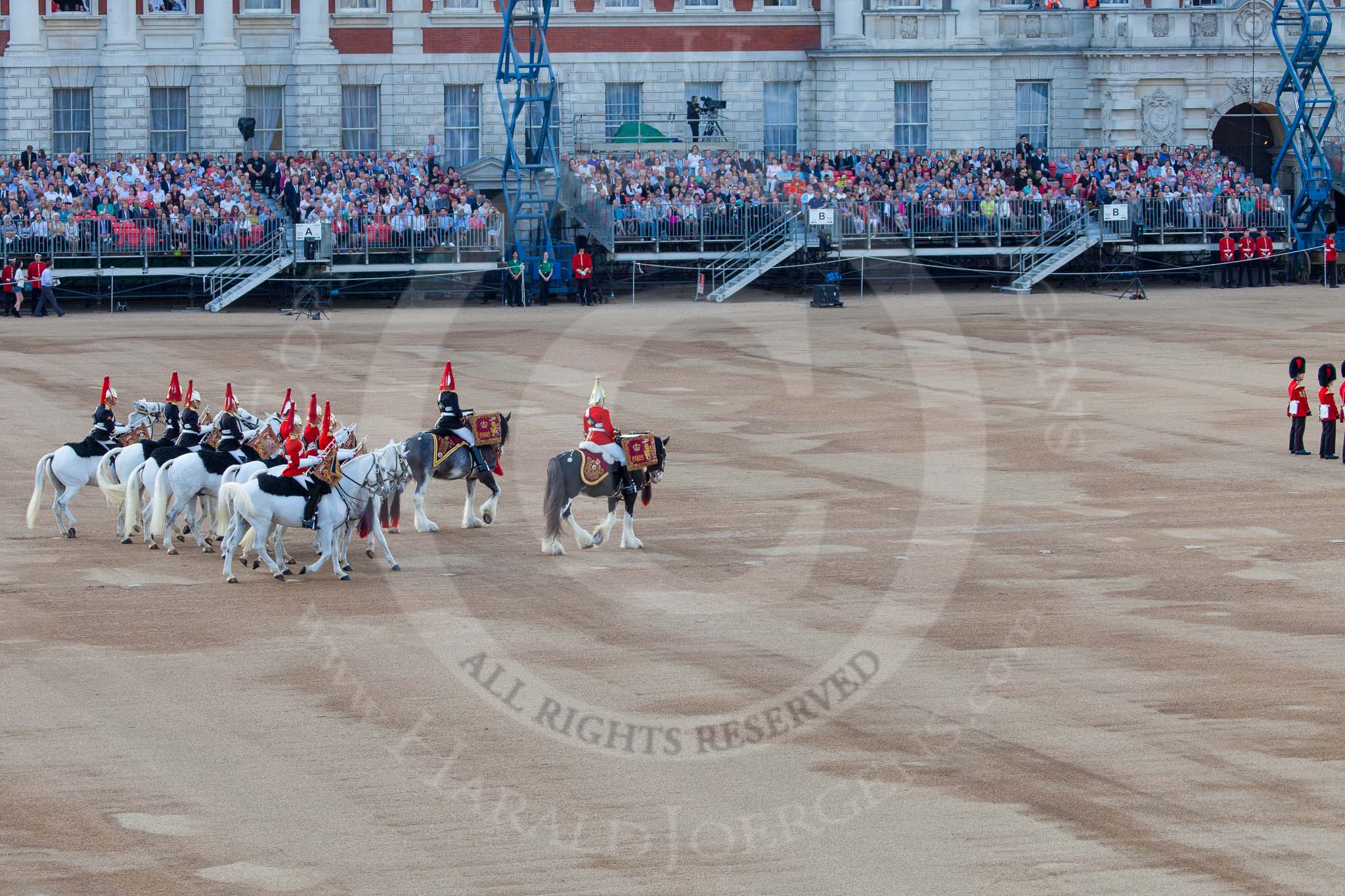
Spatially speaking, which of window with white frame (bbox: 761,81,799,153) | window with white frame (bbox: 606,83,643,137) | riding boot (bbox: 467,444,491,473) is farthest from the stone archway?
riding boot (bbox: 467,444,491,473)

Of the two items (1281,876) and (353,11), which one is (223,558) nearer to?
(1281,876)

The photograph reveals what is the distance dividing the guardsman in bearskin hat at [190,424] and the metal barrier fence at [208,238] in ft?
89.5

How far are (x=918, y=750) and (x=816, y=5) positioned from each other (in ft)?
159

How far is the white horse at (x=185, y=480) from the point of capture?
19.0 meters

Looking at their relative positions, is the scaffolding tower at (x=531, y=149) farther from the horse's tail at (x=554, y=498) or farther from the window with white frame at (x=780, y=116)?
the horse's tail at (x=554, y=498)

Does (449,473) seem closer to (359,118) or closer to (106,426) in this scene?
(106,426)

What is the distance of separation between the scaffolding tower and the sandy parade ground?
72.4 feet

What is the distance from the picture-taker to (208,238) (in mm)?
47125

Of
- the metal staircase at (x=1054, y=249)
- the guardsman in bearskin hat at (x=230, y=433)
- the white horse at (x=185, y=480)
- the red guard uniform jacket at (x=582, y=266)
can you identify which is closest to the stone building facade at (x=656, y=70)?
the metal staircase at (x=1054, y=249)

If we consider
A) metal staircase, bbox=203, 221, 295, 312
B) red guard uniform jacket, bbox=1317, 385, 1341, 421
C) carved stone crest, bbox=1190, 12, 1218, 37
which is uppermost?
carved stone crest, bbox=1190, 12, 1218, 37

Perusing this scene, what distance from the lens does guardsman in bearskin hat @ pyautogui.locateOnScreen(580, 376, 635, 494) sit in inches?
764

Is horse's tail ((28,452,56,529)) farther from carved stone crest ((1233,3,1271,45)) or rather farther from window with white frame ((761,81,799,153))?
carved stone crest ((1233,3,1271,45))

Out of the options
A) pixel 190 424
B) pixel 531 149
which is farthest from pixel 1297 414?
pixel 531 149

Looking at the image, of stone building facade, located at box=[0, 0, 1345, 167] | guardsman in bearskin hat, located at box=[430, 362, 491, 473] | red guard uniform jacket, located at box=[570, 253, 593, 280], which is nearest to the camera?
guardsman in bearskin hat, located at box=[430, 362, 491, 473]
